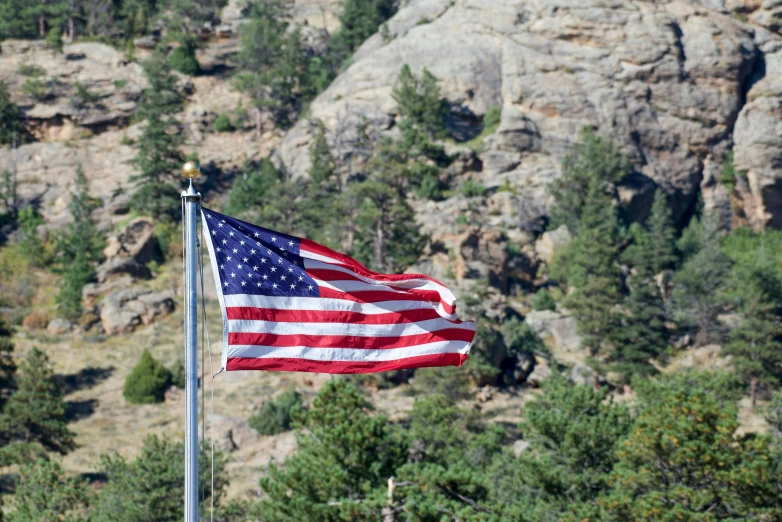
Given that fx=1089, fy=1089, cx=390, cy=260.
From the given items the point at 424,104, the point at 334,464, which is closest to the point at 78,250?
the point at 424,104

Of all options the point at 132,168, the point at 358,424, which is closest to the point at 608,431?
the point at 358,424

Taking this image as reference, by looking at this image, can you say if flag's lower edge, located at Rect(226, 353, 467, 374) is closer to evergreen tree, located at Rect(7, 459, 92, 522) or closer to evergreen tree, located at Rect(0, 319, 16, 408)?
evergreen tree, located at Rect(7, 459, 92, 522)

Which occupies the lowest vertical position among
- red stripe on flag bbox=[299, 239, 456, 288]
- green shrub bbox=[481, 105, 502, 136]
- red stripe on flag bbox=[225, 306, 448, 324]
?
red stripe on flag bbox=[225, 306, 448, 324]

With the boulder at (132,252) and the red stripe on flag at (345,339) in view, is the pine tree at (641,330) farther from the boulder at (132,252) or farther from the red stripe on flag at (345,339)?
the red stripe on flag at (345,339)

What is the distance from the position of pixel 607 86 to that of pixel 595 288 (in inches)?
1016

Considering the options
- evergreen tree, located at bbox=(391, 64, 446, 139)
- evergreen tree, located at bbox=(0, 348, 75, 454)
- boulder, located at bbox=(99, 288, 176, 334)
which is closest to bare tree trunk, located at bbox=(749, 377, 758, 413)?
evergreen tree, located at bbox=(391, 64, 446, 139)

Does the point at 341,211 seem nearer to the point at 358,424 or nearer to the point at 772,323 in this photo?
the point at 772,323

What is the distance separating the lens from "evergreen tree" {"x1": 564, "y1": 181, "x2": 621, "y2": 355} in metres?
56.2

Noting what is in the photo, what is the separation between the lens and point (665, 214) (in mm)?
70000

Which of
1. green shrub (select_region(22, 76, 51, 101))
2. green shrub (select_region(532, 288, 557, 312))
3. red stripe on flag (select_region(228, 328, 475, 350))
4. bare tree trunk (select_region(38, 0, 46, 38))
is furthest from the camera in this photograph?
bare tree trunk (select_region(38, 0, 46, 38))

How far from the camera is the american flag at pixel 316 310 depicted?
44.2ft

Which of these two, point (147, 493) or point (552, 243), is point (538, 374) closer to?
point (552, 243)

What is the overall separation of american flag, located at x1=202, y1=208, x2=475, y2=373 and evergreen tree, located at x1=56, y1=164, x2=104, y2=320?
165ft

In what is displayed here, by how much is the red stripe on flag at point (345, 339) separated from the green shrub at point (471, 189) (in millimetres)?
55572
